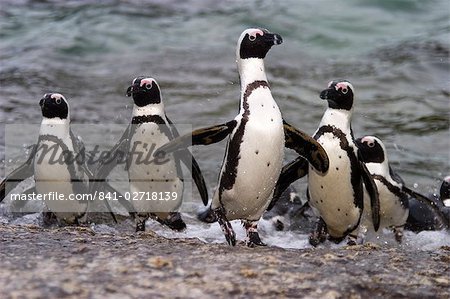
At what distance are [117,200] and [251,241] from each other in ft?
5.30

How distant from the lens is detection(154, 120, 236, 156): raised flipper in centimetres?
446

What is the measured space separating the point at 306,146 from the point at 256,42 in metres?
0.59

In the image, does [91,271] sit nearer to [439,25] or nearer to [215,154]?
[215,154]

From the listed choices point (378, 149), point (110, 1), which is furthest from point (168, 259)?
point (110, 1)

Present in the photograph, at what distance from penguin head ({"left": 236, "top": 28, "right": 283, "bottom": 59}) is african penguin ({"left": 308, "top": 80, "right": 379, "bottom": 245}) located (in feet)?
2.12

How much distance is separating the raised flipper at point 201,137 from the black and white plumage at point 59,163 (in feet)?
3.91

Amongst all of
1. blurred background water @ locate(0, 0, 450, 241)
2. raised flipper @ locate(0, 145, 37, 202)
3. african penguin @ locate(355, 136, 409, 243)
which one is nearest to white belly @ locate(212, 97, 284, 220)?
african penguin @ locate(355, 136, 409, 243)

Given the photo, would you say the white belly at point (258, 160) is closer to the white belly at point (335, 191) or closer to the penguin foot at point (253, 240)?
the penguin foot at point (253, 240)

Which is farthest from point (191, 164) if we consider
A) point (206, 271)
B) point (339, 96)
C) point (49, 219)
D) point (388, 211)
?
point (206, 271)

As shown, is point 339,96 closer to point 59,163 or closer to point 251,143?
point 251,143

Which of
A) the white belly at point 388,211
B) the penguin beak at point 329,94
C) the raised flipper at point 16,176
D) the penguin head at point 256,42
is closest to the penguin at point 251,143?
the penguin head at point 256,42

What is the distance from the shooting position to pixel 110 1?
15867 mm

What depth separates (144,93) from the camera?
5258mm

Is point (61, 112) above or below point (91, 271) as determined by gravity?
above
